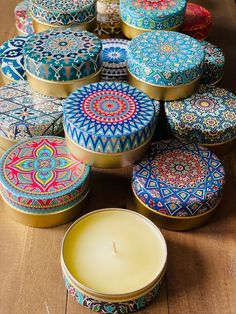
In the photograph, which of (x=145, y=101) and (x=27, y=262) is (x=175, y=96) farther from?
(x=27, y=262)

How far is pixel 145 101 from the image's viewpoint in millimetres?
971

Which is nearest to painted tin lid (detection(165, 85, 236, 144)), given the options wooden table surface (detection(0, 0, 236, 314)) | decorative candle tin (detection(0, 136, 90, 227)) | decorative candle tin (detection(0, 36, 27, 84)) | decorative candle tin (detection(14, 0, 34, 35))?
wooden table surface (detection(0, 0, 236, 314))

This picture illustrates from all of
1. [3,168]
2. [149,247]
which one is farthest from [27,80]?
[149,247]

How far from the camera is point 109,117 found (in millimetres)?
925

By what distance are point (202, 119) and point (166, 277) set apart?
35cm

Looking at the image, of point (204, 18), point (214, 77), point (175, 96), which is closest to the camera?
point (175, 96)

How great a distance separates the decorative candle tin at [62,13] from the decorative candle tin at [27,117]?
21 centimetres

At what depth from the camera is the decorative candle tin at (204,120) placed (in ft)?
3.34

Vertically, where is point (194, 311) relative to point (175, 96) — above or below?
below

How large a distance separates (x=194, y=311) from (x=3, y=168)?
0.44 m

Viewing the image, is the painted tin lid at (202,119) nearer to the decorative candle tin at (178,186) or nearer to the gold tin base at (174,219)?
the decorative candle tin at (178,186)

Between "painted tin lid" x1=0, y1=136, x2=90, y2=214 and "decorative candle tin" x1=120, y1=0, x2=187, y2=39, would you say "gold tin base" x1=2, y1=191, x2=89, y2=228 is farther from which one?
"decorative candle tin" x1=120, y1=0, x2=187, y2=39

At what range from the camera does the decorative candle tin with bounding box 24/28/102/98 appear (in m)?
1.00

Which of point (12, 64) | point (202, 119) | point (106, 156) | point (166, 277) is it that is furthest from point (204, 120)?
point (12, 64)
